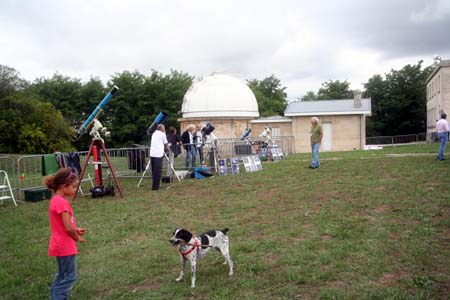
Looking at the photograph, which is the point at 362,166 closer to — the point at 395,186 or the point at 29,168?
the point at 395,186

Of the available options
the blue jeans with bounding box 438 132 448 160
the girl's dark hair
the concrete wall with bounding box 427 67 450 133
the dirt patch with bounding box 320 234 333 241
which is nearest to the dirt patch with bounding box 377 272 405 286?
the dirt patch with bounding box 320 234 333 241

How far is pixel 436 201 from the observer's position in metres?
7.84

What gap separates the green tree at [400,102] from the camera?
48.6 m

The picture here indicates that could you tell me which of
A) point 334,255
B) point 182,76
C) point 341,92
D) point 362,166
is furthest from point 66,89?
point 334,255

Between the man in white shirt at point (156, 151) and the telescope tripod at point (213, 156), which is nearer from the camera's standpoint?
the man in white shirt at point (156, 151)

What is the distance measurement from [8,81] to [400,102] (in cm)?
3998

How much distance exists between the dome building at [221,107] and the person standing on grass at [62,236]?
2598cm

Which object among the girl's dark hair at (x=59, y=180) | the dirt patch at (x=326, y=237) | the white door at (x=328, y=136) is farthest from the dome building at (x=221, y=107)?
the girl's dark hair at (x=59, y=180)

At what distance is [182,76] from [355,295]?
48182 mm

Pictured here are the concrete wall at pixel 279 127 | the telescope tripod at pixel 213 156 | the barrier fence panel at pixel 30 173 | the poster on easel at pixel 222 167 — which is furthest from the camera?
the concrete wall at pixel 279 127

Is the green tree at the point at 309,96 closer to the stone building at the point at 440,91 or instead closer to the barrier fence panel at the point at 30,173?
the stone building at the point at 440,91

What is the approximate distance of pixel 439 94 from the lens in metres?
39.0

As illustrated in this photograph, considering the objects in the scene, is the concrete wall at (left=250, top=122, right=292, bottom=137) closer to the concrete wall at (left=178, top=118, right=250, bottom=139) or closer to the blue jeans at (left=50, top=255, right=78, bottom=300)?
the concrete wall at (left=178, top=118, right=250, bottom=139)

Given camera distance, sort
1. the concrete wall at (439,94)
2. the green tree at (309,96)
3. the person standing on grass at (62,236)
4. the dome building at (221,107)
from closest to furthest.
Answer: the person standing on grass at (62,236), the dome building at (221,107), the concrete wall at (439,94), the green tree at (309,96)
